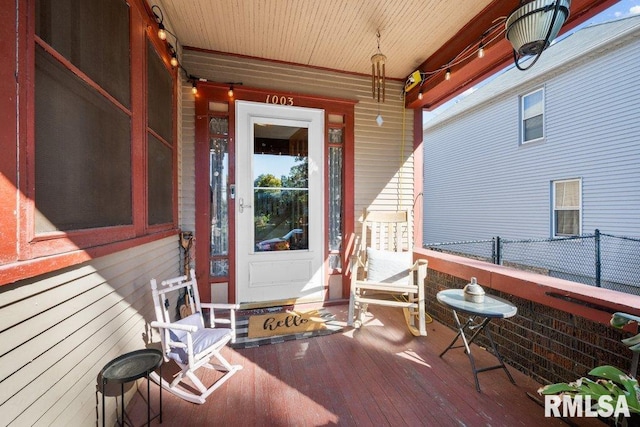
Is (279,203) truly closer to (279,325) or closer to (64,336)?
(279,325)

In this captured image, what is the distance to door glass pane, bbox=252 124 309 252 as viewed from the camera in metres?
3.07

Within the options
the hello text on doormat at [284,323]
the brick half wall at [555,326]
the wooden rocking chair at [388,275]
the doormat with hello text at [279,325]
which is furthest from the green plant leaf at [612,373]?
the hello text on doormat at [284,323]

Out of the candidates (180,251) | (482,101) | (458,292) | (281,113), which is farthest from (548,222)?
(180,251)

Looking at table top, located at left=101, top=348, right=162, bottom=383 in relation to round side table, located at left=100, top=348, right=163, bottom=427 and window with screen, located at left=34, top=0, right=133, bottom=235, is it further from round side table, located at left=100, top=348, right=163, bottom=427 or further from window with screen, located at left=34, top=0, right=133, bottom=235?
window with screen, located at left=34, top=0, right=133, bottom=235

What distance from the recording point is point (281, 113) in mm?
3123

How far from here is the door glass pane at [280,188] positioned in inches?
121

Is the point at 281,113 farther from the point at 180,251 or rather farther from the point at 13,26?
the point at 13,26

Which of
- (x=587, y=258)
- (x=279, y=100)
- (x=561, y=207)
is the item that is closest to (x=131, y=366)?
(x=279, y=100)

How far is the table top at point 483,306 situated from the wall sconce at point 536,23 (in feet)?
5.26

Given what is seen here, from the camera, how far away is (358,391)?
1.73 meters

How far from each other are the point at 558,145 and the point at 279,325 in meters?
6.28

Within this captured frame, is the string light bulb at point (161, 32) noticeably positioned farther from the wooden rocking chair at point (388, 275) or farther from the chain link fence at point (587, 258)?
the chain link fence at point (587, 258)

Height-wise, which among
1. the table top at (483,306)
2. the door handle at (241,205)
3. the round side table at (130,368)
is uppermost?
the door handle at (241,205)

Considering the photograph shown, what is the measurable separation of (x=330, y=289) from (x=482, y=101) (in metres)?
6.43
